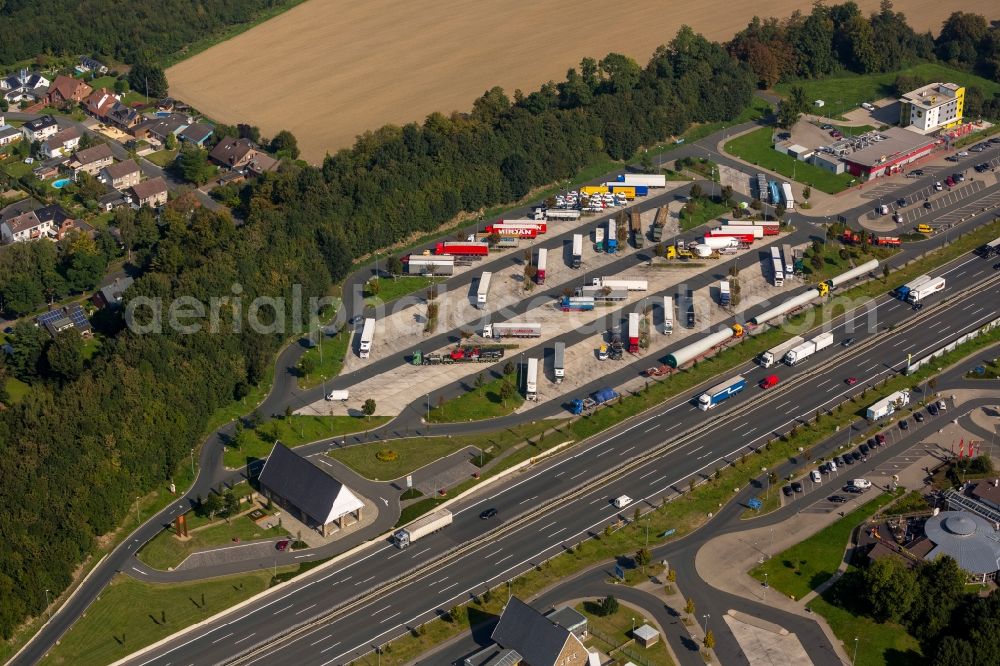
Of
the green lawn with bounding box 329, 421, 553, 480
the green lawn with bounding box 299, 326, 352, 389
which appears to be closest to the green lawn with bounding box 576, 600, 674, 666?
the green lawn with bounding box 329, 421, 553, 480

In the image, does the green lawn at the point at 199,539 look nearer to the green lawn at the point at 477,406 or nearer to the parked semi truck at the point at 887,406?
the green lawn at the point at 477,406

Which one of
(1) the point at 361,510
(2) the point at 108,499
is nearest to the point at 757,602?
(1) the point at 361,510

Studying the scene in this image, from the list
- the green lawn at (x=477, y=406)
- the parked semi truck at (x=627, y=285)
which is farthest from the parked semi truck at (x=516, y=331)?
the parked semi truck at (x=627, y=285)

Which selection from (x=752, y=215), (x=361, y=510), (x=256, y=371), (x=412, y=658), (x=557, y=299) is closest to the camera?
(x=412, y=658)

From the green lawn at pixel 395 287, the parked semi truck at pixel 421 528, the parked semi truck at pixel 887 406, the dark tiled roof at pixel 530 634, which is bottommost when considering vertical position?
the parked semi truck at pixel 887 406

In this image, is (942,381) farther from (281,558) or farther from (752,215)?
(281,558)

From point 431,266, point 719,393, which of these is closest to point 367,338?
point 431,266

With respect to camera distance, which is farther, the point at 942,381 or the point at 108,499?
the point at 942,381
